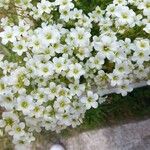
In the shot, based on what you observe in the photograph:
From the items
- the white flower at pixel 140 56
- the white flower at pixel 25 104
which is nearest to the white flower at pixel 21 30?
the white flower at pixel 25 104

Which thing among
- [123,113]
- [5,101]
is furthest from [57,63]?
[123,113]

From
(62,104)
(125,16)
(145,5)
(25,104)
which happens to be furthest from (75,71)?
(145,5)

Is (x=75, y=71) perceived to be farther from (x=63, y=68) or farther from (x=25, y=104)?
(x=25, y=104)

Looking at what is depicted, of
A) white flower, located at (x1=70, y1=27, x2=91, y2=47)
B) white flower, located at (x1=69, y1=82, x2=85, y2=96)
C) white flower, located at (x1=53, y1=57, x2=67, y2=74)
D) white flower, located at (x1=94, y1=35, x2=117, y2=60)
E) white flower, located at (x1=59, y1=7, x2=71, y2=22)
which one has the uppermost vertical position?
white flower, located at (x1=59, y1=7, x2=71, y2=22)

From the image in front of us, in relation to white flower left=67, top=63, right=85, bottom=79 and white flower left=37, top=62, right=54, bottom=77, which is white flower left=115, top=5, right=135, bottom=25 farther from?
white flower left=37, top=62, right=54, bottom=77

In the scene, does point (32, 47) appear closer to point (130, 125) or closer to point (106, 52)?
point (106, 52)

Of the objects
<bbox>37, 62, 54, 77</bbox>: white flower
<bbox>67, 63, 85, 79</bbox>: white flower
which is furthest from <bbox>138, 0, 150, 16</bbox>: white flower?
<bbox>37, 62, 54, 77</bbox>: white flower

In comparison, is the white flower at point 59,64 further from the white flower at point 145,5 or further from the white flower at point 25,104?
the white flower at point 145,5

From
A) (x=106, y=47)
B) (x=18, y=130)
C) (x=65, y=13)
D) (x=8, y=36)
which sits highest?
(x=65, y=13)
